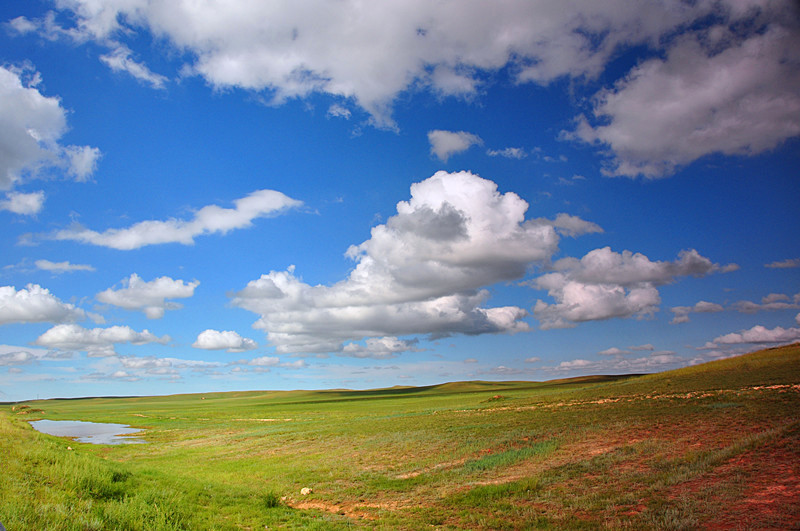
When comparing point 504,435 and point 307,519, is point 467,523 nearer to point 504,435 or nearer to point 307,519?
point 307,519

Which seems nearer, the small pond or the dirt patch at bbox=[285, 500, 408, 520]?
the dirt patch at bbox=[285, 500, 408, 520]

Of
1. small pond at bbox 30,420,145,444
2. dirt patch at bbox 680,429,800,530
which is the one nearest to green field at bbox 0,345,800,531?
dirt patch at bbox 680,429,800,530

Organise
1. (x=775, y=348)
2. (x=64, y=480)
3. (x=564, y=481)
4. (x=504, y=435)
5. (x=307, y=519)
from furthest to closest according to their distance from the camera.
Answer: (x=775, y=348), (x=504, y=435), (x=564, y=481), (x=307, y=519), (x=64, y=480)

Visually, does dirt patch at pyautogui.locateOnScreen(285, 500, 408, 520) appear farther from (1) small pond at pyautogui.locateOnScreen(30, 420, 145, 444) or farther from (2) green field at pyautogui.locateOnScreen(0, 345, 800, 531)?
(1) small pond at pyautogui.locateOnScreen(30, 420, 145, 444)

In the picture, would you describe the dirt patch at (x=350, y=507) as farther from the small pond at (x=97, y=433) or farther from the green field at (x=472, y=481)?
the small pond at (x=97, y=433)

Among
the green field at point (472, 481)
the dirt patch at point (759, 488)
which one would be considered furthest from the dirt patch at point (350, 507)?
the dirt patch at point (759, 488)

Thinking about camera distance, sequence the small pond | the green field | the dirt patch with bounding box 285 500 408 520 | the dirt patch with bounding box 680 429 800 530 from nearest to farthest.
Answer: the dirt patch with bounding box 680 429 800 530
the green field
the dirt patch with bounding box 285 500 408 520
the small pond

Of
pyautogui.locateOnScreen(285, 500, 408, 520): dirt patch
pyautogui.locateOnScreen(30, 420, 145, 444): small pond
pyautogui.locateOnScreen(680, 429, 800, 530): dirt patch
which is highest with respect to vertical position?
pyautogui.locateOnScreen(680, 429, 800, 530): dirt patch

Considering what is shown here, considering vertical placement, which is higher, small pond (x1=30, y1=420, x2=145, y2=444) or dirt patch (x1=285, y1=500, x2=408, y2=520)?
dirt patch (x1=285, y1=500, x2=408, y2=520)

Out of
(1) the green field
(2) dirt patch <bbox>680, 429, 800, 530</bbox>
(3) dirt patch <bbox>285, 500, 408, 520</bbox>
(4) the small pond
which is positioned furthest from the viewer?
(4) the small pond

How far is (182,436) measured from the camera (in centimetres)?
4972

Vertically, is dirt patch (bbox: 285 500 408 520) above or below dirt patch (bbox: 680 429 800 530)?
below

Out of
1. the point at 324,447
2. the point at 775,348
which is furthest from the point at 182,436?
the point at 775,348

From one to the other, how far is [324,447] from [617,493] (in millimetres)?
23084
